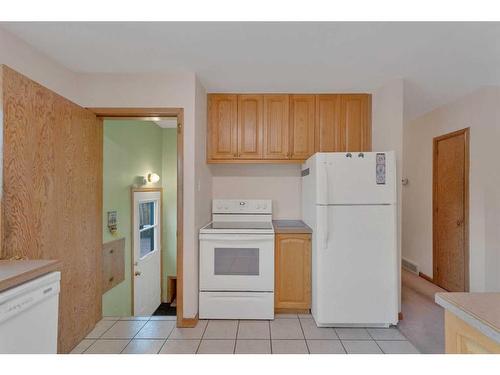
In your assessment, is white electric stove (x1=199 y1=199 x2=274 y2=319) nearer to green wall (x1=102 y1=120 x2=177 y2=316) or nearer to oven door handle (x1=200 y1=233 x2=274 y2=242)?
oven door handle (x1=200 y1=233 x2=274 y2=242)

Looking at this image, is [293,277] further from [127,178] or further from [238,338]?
[127,178]

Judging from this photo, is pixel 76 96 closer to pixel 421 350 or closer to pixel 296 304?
pixel 296 304

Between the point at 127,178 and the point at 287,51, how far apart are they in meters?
2.45

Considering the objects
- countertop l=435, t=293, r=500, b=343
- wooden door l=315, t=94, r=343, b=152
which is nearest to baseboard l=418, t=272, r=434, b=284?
wooden door l=315, t=94, r=343, b=152

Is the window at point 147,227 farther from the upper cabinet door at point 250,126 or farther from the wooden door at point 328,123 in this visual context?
the wooden door at point 328,123

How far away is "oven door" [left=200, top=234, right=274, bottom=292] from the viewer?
2.34 metres

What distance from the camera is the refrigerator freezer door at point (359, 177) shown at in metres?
2.10

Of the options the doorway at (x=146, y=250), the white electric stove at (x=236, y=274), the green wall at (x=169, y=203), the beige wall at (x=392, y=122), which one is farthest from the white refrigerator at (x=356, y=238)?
the green wall at (x=169, y=203)

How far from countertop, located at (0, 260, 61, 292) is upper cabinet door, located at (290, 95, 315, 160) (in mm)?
2200

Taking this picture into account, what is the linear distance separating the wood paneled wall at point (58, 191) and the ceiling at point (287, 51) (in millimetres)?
428

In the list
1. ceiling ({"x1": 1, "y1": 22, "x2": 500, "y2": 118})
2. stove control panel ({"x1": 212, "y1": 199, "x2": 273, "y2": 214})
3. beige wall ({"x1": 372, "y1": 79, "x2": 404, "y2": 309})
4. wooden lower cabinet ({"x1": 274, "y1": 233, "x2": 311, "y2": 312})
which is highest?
ceiling ({"x1": 1, "y1": 22, "x2": 500, "y2": 118})

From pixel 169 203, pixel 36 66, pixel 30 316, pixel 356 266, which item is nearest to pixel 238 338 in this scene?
pixel 356 266

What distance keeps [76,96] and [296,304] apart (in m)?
2.75

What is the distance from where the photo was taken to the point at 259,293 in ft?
7.68
